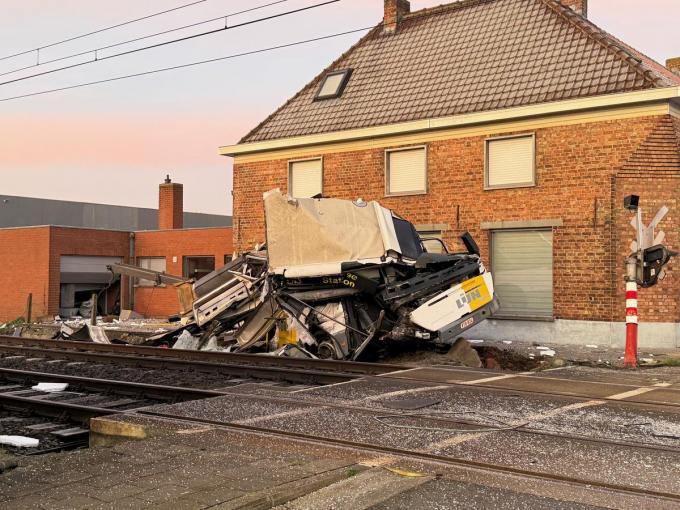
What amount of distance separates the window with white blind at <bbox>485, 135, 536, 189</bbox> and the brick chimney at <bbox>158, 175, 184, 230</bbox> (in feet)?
64.8

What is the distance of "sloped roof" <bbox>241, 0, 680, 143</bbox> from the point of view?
58.4 feet

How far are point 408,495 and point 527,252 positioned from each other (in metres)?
13.8

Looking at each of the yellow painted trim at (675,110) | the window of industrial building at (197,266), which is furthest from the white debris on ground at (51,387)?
the window of industrial building at (197,266)

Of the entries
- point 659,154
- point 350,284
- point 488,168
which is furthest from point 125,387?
point 659,154

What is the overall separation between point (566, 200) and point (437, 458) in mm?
12567

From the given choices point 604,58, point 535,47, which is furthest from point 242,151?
point 604,58

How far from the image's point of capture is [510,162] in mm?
18312

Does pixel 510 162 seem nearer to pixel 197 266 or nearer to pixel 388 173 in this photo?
pixel 388 173

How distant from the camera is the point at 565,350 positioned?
15875 mm

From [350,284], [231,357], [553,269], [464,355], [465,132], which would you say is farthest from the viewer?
[465,132]

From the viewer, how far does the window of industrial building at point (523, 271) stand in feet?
58.0

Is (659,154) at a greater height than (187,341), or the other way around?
(659,154)

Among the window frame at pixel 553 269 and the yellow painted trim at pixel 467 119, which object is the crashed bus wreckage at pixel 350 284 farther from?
the yellow painted trim at pixel 467 119

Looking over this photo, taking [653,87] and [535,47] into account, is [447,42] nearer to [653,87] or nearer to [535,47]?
[535,47]
